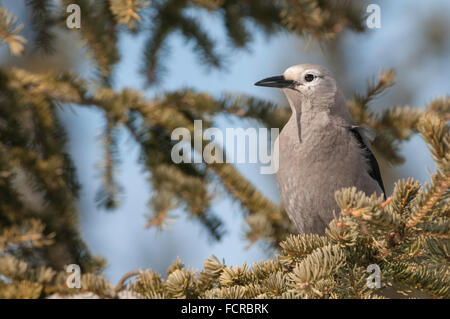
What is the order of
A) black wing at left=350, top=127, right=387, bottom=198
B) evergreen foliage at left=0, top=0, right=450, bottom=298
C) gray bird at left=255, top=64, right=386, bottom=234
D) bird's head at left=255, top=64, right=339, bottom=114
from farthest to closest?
bird's head at left=255, top=64, right=339, bottom=114 → black wing at left=350, top=127, right=387, bottom=198 → gray bird at left=255, top=64, right=386, bottom=234 → evergreen foliage at left=0, top=0, right=450, bottom=298

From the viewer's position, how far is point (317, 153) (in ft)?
8.97

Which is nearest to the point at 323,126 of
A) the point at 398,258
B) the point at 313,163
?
the point at 313,163

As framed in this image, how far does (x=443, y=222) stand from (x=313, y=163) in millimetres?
1231

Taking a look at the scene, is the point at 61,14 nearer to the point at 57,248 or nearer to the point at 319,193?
the point at 57,248

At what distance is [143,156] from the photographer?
2887 millimetres

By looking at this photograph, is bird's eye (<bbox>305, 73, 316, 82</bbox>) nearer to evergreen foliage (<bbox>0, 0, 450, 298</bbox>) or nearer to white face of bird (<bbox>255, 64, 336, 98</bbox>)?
white face of bird (<bbox>255, 64, 336, 98</bbox>)

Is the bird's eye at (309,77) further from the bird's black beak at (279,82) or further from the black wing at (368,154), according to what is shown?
the black wing at (368,154)

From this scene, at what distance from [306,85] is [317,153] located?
21.0 inches

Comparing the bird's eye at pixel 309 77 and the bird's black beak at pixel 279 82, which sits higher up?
the bird's eye at pixel 309 77

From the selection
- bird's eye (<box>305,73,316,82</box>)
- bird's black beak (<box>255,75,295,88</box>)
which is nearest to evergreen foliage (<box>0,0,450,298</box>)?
bird's black beak (<box>255,75,295,88</box>)

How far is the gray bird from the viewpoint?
269cm

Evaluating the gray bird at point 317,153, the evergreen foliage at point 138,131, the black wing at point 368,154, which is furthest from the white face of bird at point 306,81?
the black wing at point 368,154

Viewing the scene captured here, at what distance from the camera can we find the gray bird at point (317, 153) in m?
2.69
